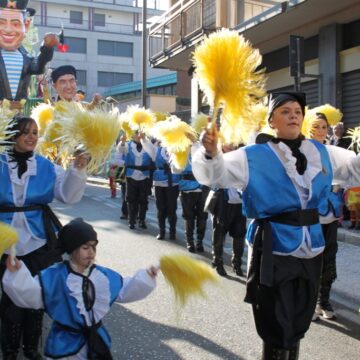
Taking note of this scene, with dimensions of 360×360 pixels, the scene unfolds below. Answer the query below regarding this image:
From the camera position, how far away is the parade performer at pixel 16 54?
17.3 ft

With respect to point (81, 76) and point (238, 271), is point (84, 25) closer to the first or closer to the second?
point (81, 76)

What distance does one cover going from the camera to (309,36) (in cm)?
1207

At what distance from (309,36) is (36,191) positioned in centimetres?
996

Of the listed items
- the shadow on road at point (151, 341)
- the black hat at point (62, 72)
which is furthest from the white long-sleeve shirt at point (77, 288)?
the black hat at point (62, 72)

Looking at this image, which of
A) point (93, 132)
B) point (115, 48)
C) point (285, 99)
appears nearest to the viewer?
point (285, 99)

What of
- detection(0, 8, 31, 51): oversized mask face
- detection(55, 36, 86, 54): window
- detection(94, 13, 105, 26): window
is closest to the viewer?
detection(0, 8, 31, 51): oversized mask face

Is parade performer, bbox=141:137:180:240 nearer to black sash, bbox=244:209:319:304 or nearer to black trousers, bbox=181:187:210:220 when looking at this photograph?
black trousers, bbox=181:187:210:220

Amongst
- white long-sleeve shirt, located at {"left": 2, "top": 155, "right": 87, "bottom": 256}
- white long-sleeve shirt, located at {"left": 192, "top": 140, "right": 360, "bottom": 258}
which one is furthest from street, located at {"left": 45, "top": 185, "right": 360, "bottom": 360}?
white long-sleeve shirt, located at {"left": 2, "top": 155, "right": 87, "bottom": 256}

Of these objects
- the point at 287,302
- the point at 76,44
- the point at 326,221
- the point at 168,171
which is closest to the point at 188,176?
the point at 168,171

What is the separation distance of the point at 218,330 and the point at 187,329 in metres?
0.26

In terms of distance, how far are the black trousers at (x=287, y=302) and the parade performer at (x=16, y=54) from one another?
128 inches

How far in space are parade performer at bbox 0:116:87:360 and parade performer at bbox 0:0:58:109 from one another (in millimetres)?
Answer: 1754

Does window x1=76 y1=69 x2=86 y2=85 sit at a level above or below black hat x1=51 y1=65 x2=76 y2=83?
above

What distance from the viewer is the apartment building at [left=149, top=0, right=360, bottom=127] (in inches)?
417
